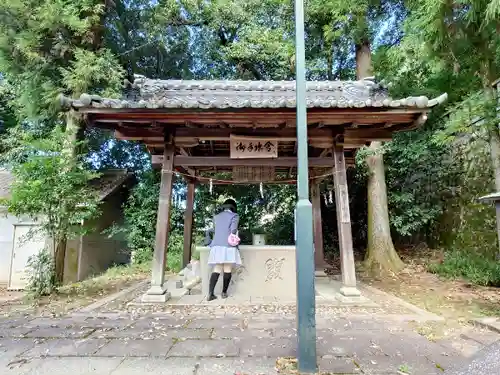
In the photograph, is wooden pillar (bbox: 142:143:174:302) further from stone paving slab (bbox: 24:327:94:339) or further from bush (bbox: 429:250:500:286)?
bush (bbox: 429:250:500:286)

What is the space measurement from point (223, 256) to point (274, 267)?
970 millimetres

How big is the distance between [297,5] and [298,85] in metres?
0.76

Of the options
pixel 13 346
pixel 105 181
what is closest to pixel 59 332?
pixel 13 346

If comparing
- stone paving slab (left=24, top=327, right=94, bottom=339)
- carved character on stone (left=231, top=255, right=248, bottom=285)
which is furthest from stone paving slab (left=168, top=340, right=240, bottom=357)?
carved character on stone (left=231, top=255, right=248, bottom=285)

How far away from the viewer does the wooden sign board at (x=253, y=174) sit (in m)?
6.32

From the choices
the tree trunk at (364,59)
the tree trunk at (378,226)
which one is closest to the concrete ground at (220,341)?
the tree trunk at (378,226)

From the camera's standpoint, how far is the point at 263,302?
16.4 ft

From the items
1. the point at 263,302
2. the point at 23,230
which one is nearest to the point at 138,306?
the point at 263,302

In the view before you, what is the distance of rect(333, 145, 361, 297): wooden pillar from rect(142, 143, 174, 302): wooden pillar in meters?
2.69

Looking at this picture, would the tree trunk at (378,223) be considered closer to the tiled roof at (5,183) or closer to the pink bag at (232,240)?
the pink bag at (232,240)

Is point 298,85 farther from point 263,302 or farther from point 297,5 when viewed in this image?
point 263,302

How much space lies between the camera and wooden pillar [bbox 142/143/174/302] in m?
4.97

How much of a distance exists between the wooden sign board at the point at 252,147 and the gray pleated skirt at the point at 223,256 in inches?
58.9

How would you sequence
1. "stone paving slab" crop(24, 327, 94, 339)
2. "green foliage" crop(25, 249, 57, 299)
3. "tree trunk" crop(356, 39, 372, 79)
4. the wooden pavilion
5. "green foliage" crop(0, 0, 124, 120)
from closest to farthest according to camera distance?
"stone paving slab" crop(24, 327, 94, 339) → the wooden pavilion → "green foliage" crop(25, 249, 57, 299) → "green foliage" crop(0, 0, 124, 120) → "tree trunk" crop(356, 39, 372, 79)
